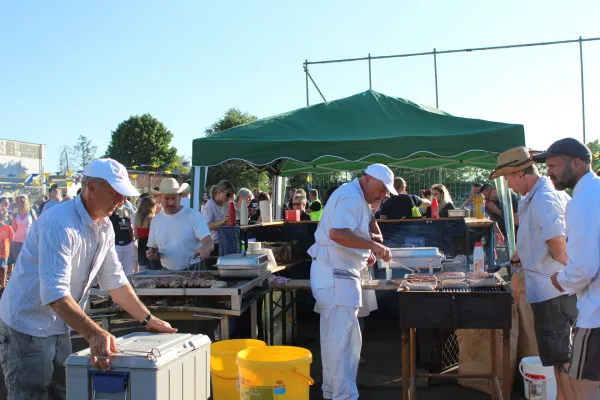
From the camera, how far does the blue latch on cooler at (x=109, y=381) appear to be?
2434mm

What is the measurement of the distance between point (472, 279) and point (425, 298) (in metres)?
0.67

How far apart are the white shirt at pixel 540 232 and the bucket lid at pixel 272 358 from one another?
5.40 ft

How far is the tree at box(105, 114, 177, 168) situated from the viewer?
48.1 metres

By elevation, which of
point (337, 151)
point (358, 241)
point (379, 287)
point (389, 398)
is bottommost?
Answer: point (389, 398)

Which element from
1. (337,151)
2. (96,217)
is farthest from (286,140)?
(96,217)

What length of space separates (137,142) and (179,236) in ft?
147

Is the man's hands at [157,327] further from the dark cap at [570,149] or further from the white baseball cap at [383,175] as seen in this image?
the dark cap at [570,149]

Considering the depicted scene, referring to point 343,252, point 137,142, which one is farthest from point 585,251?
point 137,142

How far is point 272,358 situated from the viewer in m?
4.00

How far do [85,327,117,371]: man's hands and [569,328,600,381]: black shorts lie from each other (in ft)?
7.53

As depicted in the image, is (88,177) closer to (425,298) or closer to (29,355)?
(29,355)

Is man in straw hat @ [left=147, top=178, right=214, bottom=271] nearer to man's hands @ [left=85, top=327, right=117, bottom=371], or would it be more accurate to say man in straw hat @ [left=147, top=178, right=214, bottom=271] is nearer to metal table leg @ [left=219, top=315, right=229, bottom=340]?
metal table leg @ [left=219, top=315, right=229, bottom=340]

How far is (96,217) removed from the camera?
278 cm

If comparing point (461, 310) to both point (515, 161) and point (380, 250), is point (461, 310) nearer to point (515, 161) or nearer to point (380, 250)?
point (380, 250)
